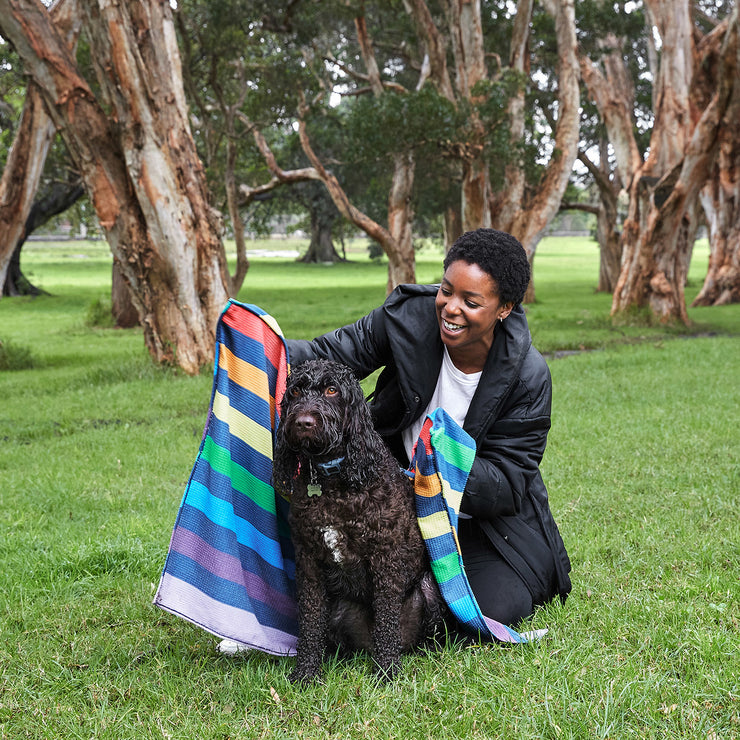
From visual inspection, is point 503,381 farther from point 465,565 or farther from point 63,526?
point 63,526

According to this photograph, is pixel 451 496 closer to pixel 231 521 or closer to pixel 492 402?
pixel 492 402

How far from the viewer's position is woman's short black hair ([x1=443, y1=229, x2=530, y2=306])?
11.5 feet

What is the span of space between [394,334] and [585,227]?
11904cm

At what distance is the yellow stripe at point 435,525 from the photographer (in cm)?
348

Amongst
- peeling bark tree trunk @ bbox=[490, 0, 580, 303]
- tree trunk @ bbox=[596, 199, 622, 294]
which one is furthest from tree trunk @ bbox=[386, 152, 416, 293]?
tree trunk @ bbox=[596, 199, 622, 294]

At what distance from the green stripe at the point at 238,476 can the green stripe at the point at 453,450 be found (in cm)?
81

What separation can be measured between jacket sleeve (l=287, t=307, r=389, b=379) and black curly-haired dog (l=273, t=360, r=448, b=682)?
0.56 metres

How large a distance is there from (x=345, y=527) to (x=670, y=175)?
595 inches

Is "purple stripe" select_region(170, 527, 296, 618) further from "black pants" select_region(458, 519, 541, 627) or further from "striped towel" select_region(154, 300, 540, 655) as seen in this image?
"black pants" select_region(458, 519, 541, 627)

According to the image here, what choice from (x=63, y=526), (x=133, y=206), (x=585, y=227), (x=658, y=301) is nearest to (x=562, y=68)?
(x=658, y=301)

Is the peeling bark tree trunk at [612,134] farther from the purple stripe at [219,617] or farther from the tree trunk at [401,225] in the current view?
the purple stripe at [219,617]

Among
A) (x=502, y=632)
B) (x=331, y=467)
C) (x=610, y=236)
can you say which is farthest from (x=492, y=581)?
(x=610, y=236)

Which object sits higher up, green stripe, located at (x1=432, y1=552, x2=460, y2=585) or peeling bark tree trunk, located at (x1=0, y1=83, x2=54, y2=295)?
peeling bark tree trunk, located at (x1=0, y1=83, x2=54, y2=295)

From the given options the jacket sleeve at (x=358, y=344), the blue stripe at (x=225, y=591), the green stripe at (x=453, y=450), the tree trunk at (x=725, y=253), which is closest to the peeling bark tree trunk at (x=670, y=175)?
the tree trunk at (x=725, y=253)
